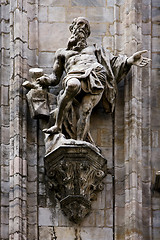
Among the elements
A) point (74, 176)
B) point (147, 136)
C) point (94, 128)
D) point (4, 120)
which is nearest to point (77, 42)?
point (94, 128)

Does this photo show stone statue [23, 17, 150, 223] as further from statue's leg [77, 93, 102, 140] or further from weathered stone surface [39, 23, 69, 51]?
Answer: weathered stone surface [39, 23, 69, 51]

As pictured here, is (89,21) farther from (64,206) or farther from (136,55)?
(64,206)

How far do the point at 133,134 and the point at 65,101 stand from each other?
119 centimetres

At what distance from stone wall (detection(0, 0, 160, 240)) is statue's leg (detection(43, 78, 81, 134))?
1.50 ft

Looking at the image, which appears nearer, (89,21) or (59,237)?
(59,237)

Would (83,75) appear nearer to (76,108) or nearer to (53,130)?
(76,108)

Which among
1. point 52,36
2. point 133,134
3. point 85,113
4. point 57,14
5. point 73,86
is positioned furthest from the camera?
point 57,14

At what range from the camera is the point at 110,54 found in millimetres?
22734

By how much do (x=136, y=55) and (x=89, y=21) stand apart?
3.77ft

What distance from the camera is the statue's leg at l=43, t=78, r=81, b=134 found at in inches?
866

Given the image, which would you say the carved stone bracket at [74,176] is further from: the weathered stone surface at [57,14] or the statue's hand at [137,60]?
the weathered stone surface at [57,14]

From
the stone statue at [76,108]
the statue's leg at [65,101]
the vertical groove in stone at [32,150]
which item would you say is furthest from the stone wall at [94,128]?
the statue's leg at [65,101]

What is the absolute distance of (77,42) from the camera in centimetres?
2264

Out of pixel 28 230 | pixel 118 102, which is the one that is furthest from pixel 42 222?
pixel 118 102
